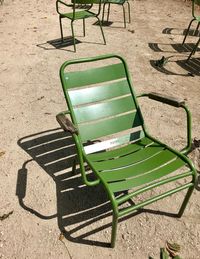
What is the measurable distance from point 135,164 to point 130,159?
9 cm

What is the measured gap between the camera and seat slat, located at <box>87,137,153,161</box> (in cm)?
275

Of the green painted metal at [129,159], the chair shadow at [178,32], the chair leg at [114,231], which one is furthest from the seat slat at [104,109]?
the chair shadow at [178,32]

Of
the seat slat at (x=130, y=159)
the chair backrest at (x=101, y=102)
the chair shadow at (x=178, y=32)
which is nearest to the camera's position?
the seat slat at (x=130, y=159)

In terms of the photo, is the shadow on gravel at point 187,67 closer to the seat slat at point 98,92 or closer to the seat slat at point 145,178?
the seat slat at point 98,92

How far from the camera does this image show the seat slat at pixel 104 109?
9.41 ft

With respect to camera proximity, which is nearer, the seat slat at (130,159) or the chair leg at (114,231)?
the chair leg at (114,231)

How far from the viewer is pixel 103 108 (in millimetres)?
2980

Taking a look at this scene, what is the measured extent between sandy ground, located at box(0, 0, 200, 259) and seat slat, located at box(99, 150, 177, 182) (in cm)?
56

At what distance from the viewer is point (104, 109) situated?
298cm

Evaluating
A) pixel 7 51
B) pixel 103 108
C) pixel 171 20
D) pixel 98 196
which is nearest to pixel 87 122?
pixel 103 108

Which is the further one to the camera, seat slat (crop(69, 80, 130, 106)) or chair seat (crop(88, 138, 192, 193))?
seat slat (crop(69, 80, 130, 106))

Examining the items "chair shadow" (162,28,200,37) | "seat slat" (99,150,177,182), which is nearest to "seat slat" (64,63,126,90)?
"seat slat" (99,150,177,182)

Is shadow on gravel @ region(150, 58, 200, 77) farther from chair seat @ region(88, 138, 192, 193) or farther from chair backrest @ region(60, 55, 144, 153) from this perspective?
chair seat @ region(88, 138, 192, 193)

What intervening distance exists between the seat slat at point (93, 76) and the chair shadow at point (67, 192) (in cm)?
97
